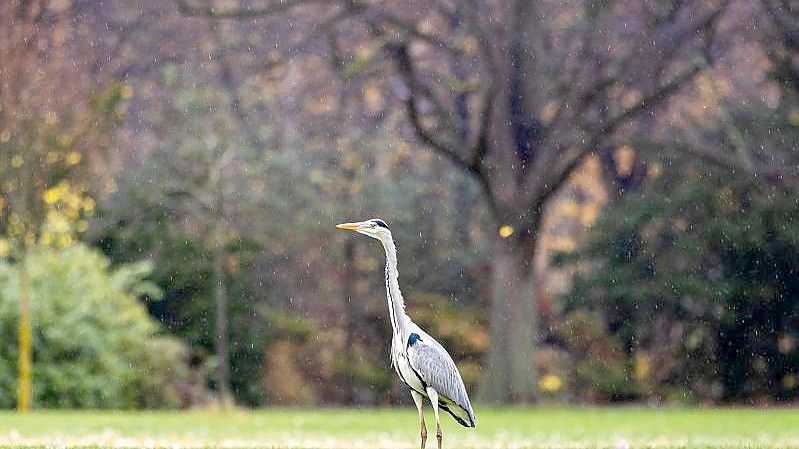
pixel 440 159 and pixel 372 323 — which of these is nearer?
pixel 372 323

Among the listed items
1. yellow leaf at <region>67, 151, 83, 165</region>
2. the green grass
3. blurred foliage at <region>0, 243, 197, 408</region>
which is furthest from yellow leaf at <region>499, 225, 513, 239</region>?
yellow leaf at <region>67, 151, 83, 165</region>

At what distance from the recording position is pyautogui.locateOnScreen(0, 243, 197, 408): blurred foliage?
25453 mm

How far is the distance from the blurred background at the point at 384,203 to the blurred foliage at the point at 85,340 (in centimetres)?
6

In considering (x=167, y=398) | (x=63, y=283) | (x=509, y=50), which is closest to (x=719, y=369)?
(x=509, y=50)

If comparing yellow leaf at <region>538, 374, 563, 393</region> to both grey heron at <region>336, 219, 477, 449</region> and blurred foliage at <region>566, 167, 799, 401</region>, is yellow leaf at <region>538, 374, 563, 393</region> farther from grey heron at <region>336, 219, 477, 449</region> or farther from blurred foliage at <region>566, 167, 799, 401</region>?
grey heron at <region>336, 219, 477, 449</region>

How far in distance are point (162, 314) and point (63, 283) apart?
5552 millimetres

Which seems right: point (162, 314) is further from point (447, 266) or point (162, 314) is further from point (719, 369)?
point (719, 369)

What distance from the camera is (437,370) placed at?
32.9 feet

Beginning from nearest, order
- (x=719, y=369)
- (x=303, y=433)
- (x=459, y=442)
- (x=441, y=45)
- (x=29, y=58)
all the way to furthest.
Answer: (x=459, y=442), (x=303, y=433), (x=29, y=58), (x=441, y=45), (x=719, y=369)

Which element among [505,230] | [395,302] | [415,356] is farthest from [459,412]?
[505,230]

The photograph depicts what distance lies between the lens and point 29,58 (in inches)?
912

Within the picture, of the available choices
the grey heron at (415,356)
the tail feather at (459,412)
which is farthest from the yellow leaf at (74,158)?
the grey heron at (415,356)

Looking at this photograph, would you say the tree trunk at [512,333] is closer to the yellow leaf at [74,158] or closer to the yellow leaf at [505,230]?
the yellow leaf at [505,230]

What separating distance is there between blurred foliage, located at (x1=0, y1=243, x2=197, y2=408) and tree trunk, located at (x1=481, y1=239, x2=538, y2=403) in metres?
6.54
